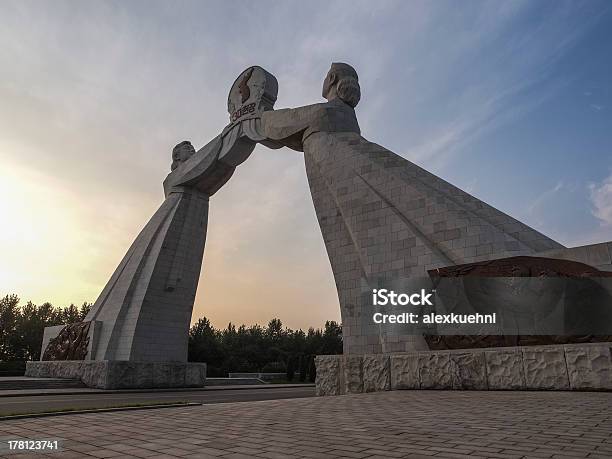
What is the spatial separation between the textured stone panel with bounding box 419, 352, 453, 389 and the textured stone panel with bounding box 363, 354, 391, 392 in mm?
732

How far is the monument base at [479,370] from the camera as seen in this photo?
583 centimetres

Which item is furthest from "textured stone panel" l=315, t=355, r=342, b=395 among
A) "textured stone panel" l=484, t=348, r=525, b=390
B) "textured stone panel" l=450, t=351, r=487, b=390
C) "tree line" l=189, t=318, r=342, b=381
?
"tree line" l=189, t=318, r=342, b=381

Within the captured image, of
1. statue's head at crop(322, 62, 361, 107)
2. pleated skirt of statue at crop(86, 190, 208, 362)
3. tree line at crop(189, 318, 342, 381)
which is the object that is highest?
statue's head at crop(322, 62, 361, 107)

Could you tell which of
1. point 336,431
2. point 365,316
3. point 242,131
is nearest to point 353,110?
point 242,131

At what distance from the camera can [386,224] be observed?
950 cm

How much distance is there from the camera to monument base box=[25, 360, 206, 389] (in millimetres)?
13680

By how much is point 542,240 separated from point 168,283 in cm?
1248

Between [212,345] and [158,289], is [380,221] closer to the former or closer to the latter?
[158,289]

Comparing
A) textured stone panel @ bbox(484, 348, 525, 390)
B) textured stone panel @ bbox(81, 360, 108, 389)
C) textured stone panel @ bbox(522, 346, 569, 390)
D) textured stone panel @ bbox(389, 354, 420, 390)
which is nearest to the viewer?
textured stone panel @ bbox(522, 346, 569, 390)

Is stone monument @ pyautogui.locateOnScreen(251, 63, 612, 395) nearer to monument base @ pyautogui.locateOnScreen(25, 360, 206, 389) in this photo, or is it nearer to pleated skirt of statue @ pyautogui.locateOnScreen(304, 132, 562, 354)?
pleated skirt of statue @ pyautogui.locateOnScreen(304, 132, 562, 354)

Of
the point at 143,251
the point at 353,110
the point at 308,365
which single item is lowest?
the point at 308,365

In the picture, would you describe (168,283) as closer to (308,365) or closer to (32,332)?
(308,365)

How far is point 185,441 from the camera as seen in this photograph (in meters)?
3.20

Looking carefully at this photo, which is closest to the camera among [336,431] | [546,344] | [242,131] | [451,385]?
[336,431]
